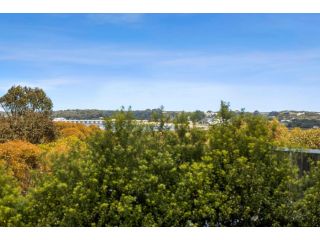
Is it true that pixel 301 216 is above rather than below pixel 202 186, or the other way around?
below

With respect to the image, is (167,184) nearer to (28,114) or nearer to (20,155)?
(20,155)

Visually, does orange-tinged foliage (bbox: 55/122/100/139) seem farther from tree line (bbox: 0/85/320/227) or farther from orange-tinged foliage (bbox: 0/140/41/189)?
tree line (bbox: 0/85/320/227)

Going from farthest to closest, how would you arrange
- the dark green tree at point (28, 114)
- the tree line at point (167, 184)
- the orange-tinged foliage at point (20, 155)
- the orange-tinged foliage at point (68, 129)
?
the dark green tree at point (28, 114) < the orange-tinged foliage at point (68, 129) < the orange-tinged foliage at point (20, 155) < the tree line at point (167, 184)

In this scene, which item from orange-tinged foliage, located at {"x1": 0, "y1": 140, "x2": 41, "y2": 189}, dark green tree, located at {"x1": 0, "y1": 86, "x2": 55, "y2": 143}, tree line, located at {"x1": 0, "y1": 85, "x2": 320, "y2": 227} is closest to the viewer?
tree line, located at {"x1": 0, "y1": 85, "x2": 320, "y2": 227}

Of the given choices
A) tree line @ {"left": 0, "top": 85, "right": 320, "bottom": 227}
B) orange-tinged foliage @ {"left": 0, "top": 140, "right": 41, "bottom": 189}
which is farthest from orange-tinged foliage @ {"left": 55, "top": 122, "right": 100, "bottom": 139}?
tree line @ {"left": 0, "top": 85, "right": 320, "bottom": 227}

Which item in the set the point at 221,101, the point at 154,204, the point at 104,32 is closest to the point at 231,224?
the point at 154,204

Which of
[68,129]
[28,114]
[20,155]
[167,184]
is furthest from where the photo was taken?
[28,114]

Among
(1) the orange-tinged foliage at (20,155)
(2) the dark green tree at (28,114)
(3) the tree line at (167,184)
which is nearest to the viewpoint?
(3) the tree line at (167,184)

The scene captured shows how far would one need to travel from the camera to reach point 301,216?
5.48m

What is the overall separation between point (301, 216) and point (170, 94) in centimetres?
682

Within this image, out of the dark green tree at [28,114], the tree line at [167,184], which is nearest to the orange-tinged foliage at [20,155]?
the tree line at [167,184]

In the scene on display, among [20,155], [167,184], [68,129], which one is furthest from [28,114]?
[167,184]

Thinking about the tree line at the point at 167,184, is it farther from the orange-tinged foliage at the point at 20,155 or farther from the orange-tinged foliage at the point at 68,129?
the orange-tinged foliage at the point at 68,129

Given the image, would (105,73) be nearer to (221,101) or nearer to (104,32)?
(104,32)
